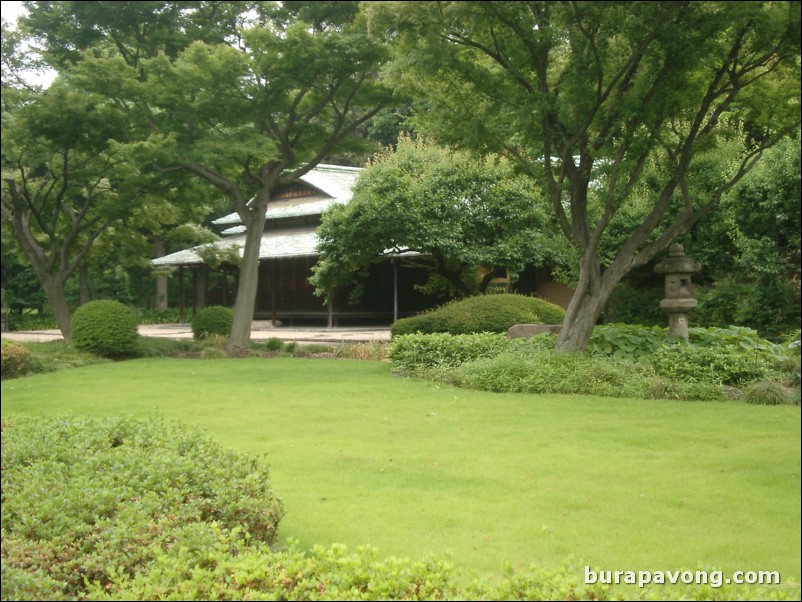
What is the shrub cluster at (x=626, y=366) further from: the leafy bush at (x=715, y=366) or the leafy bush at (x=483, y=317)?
the leafy bush at (x=483, y=317)

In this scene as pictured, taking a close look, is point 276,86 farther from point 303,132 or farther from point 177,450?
point 177,450

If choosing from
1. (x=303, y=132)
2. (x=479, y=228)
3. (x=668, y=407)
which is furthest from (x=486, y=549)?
(x=479, y=228)

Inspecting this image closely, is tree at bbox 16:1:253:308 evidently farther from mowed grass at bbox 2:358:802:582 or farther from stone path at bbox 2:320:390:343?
stone path at bbox 2:320:390:343

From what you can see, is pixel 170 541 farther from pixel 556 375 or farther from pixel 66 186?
pixel 66 186

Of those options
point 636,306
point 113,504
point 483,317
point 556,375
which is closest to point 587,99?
point 556,375

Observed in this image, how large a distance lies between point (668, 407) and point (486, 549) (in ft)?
12.0

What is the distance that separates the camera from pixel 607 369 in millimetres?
8758

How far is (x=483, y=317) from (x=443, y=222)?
16.5 ft

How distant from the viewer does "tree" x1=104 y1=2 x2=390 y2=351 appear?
37.7 feet

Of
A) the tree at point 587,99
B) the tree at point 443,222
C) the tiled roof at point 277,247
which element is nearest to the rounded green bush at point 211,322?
the tree at point 443,222

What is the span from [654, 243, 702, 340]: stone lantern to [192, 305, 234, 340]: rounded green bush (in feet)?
29.9

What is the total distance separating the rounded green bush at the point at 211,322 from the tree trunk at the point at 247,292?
165 cm

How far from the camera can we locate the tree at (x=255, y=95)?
11477 mm

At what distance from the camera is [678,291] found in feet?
33.2
